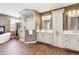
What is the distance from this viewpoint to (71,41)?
3.81 meters

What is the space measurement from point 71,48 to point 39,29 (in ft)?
5.17

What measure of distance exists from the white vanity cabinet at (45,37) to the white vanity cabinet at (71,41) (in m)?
0.61

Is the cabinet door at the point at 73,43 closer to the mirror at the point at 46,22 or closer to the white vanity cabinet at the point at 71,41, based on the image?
the white vanity cabinet at the point at 71,41

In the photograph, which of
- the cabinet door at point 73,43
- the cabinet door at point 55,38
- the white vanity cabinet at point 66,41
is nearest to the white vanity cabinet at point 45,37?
the cabinet door at point 55,38

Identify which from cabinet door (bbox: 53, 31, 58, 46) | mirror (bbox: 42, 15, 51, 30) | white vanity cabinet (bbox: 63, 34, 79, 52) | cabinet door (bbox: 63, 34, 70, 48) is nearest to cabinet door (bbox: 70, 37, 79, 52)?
white vanity cabinet (bbox: 63, 34, 79, 52)

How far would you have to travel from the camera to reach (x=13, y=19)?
385 centimetres

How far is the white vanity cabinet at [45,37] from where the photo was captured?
13.3 feet

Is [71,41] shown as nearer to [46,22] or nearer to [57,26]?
[57,26]

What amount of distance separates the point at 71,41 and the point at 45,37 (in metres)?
1.12

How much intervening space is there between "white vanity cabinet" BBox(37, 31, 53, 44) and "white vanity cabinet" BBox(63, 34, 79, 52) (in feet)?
2.02

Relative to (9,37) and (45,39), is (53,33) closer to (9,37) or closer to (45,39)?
(45,39)
